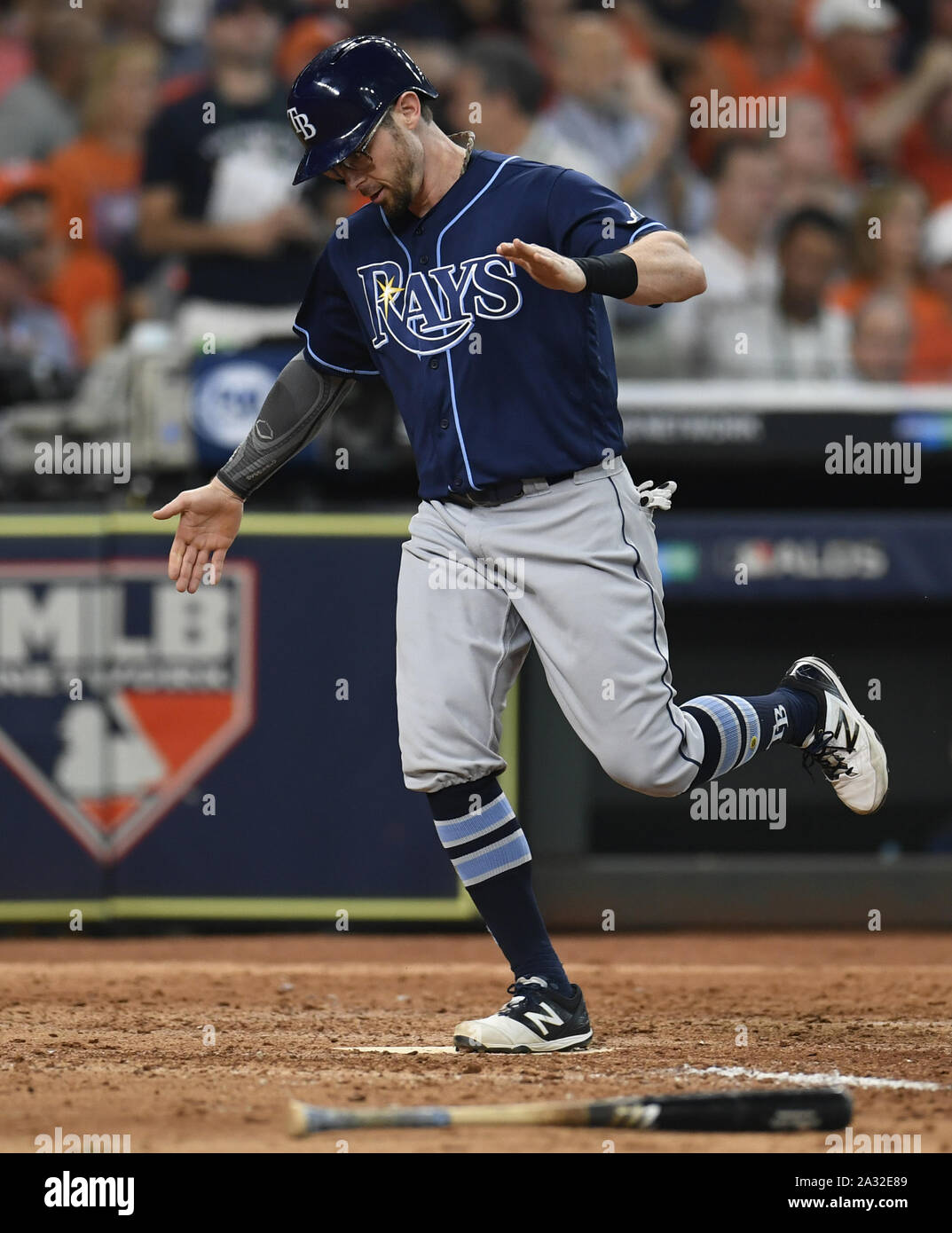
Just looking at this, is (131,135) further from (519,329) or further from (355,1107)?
(355,1107)

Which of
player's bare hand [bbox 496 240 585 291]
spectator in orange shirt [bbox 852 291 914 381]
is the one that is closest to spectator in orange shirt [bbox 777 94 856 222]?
spectator in orange shirt [bbox 852 291 914 381]

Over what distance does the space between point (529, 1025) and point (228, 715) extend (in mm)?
2252

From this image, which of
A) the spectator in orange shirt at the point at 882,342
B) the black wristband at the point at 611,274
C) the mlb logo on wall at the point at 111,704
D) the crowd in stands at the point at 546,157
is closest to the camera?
the black wristband at the point at 611,274

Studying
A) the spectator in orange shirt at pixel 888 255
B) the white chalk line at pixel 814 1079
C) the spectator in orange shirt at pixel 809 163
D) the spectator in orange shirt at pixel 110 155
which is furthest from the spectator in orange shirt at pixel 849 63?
the white chalk line at pixel 814 1079

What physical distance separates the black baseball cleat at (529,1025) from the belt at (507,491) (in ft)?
3.29

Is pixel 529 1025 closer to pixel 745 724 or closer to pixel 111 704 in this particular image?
pixel 745 724

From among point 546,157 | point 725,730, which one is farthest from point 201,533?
point 546,157

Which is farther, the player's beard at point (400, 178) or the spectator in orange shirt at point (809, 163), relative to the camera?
the spectator in orange shirt at point (809, 163)

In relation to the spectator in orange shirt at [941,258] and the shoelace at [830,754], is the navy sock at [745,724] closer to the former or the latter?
the shoelace at [830,754]

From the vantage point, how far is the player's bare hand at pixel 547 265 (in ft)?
10.3

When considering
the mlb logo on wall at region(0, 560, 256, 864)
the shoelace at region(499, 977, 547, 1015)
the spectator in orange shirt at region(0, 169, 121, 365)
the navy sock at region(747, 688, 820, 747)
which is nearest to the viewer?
the shoelace at region(499, 977, 547, 1015)

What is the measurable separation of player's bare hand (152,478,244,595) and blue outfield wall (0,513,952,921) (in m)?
1.81

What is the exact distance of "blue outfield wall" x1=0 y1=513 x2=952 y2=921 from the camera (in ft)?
18.6

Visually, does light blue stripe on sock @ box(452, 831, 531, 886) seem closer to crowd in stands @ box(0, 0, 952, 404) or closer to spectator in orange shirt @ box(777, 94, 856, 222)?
crowd in stands @ box(0, 0, 952, 404)
